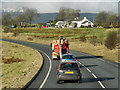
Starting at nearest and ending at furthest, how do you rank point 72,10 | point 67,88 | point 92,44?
point 67,88, point 92,44, point 72,10

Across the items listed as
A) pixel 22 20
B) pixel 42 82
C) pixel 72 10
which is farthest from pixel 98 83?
pixel 22 20

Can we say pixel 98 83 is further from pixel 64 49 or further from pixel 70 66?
pixel 64 49

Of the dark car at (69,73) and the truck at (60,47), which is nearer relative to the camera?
the dark car at (69,73)

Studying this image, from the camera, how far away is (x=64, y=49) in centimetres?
3269

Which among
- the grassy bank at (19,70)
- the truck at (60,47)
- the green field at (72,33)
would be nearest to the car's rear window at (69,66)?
the grassy bank at (19,70)

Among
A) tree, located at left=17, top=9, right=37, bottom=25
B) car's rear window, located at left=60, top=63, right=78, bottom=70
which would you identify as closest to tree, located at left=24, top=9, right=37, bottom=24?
tree, located at left=17, top=9, right=37, bottom=25

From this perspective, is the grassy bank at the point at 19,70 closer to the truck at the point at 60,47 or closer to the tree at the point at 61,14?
the truck at the point at 60,47

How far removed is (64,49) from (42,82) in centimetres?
1519

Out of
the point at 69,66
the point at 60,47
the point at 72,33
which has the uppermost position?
the point at 69,66

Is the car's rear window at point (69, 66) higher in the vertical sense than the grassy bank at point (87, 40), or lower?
higher

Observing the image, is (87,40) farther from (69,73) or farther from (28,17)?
(28,17)

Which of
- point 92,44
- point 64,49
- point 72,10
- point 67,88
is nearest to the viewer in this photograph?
point 67,88

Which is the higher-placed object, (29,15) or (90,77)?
(29,15)

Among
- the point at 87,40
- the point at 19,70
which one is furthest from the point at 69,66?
the point at 87,40
